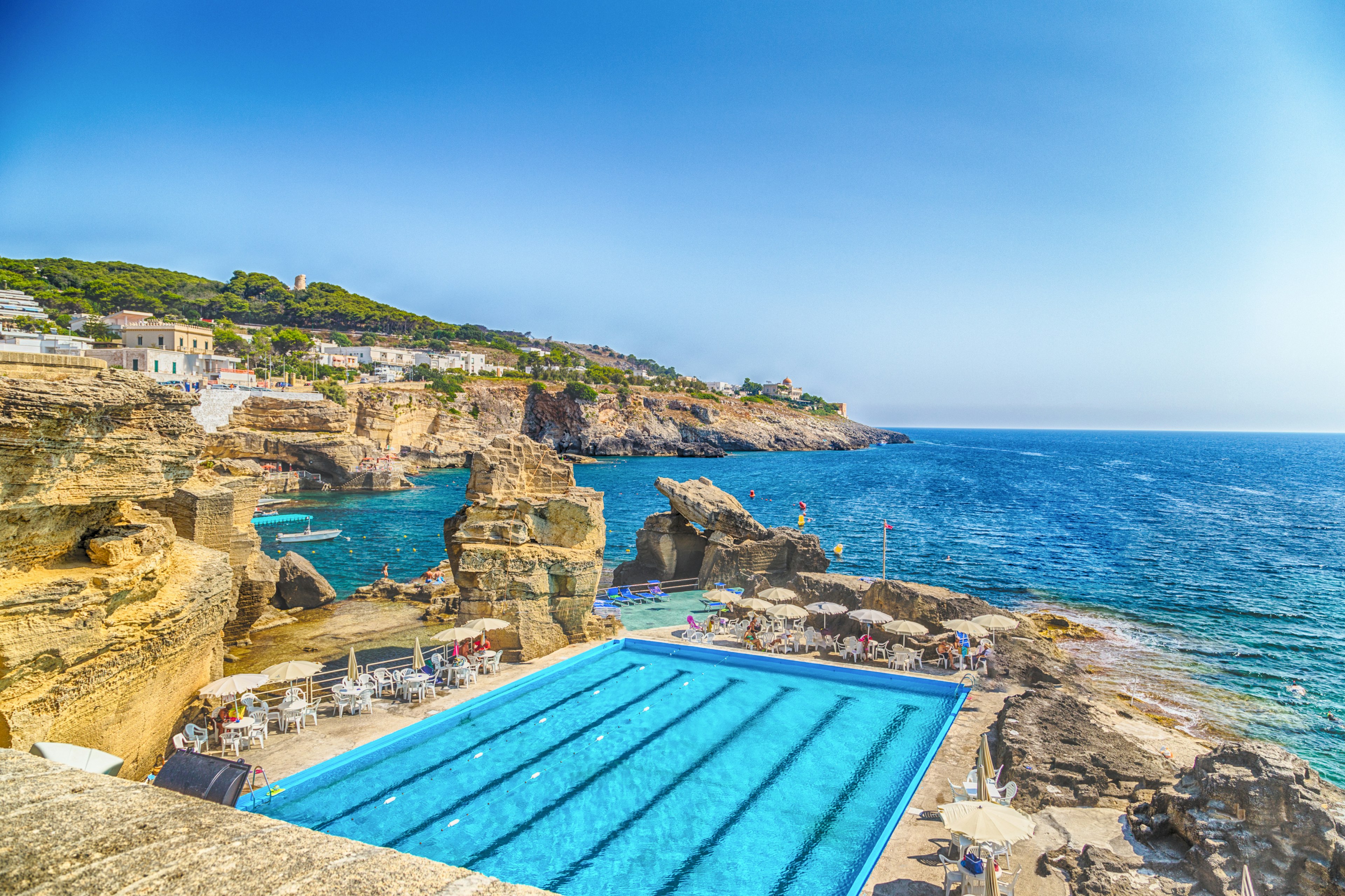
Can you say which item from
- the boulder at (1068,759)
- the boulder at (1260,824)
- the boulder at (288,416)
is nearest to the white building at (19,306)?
the boulder at (288,416)

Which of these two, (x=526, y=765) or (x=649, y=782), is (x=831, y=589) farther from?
(x=526, y=765)

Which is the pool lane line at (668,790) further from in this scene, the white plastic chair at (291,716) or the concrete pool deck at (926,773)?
the white plastic chair at (291,716)

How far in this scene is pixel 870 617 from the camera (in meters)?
17.5

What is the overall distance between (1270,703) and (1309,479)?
108737mm

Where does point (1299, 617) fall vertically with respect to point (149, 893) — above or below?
below

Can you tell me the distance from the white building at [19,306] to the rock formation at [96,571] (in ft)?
194

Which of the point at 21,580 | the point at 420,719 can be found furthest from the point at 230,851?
the point at 420,719

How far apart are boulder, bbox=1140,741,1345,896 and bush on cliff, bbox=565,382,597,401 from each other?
105 metres

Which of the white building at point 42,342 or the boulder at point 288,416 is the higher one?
the white building at point 42,342

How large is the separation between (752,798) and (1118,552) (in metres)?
40.2

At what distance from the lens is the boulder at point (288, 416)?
2325 inches

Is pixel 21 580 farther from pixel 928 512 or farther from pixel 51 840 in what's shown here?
pixel 928 512

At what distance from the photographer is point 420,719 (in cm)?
1314

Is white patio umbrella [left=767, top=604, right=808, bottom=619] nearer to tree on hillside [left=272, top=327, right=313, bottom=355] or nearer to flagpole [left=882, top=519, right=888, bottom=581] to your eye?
flagpole [left=882, top=519, right=888, bottom=581]
